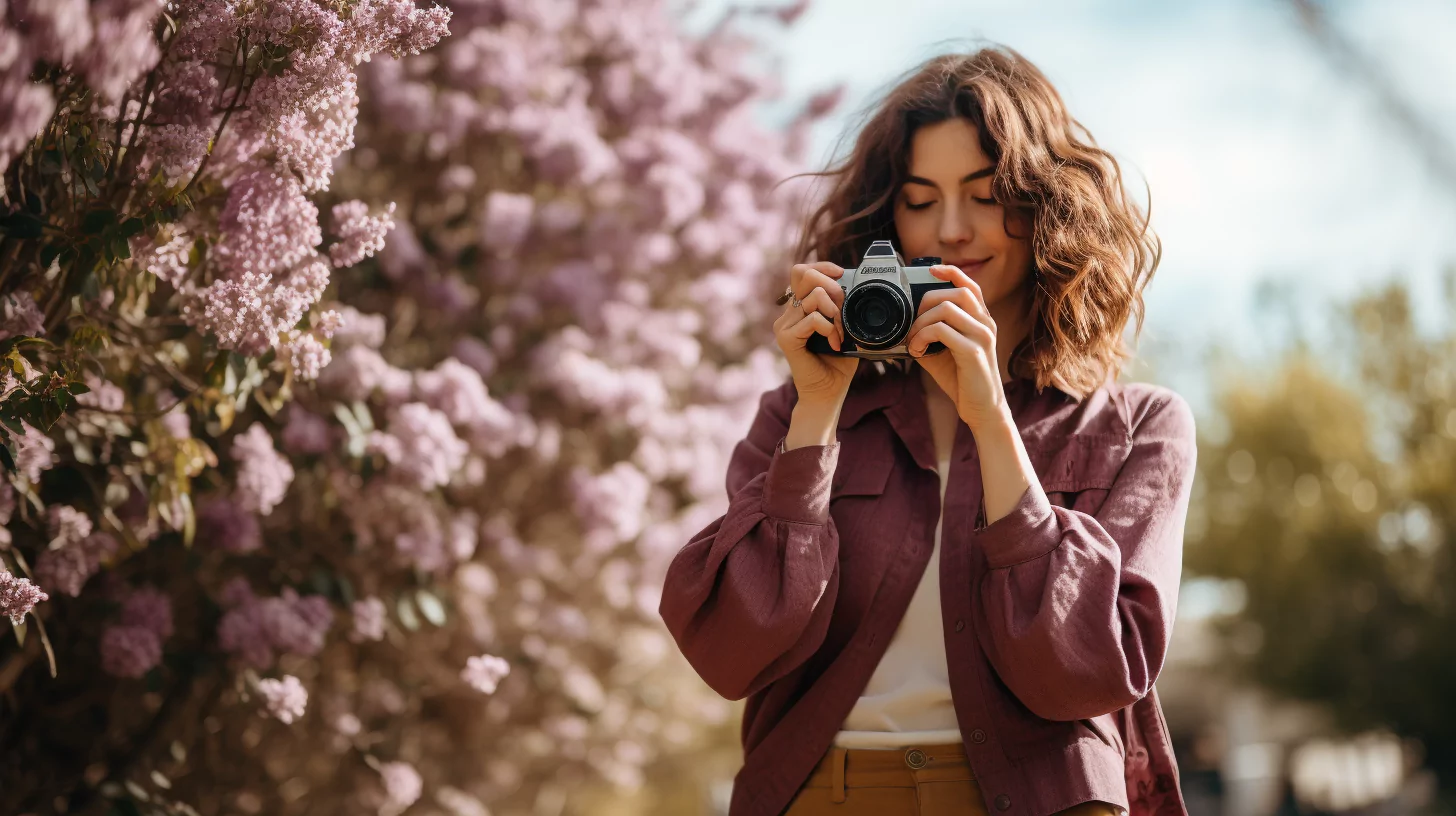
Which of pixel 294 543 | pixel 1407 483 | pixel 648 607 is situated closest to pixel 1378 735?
pixel 1407 483

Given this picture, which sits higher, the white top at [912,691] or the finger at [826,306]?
the finger at [826,306]

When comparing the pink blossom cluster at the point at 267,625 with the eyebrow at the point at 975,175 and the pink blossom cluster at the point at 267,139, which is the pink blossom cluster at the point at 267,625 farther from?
the eyebrow at the point at 975,175

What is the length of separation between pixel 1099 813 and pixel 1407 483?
17.1m

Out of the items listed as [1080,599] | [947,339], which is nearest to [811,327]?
[947,339]

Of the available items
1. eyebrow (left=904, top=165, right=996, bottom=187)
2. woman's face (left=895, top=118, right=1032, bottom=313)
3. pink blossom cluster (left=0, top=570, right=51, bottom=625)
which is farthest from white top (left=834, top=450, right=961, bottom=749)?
pink blossom cluster (left=0, top=570, right=51, bottom=625)

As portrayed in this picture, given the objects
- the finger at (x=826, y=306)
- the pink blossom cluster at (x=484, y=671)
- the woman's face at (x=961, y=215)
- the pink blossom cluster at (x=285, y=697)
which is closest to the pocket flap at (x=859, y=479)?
the finger at (x=826, y=306)

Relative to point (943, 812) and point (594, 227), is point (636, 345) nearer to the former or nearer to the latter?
point (594, 227)

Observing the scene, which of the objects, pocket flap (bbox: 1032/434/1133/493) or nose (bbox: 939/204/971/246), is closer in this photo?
pocket flap (bbox: 1032/434/1133/493)

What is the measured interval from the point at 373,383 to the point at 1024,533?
1866 mm

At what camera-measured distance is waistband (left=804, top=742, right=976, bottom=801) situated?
1721 mm

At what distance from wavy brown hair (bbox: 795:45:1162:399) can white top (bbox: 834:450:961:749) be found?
1.30ft

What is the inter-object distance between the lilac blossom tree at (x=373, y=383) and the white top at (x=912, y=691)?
1028 millimetres

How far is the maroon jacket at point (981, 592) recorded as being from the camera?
65.3 inches

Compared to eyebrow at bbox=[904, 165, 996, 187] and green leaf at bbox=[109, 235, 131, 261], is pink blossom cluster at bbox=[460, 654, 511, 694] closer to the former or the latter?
green leaf at bbox=[109, 235, 131, 261]
